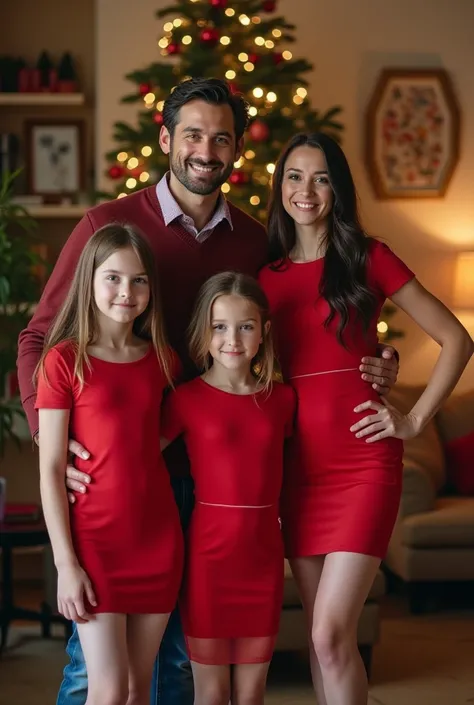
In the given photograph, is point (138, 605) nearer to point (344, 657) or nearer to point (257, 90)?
point (344, 657)

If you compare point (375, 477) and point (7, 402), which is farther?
point (7, 402)

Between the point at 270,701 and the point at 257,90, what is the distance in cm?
267

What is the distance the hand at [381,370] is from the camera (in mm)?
2559

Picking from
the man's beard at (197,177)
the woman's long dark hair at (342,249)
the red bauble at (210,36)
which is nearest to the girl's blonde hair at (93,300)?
the man's beard at (197,177)

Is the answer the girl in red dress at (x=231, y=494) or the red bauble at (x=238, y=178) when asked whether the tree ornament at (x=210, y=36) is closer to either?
the red bauble at (x=238, y=178)

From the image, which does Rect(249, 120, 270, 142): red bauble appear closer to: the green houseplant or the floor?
the green houseplant

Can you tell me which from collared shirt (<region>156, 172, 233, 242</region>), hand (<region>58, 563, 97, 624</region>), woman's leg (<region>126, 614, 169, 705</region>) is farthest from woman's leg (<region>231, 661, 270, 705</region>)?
collared shirt (<region>156, 172, 233, 242</region>)

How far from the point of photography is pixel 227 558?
8.01ft

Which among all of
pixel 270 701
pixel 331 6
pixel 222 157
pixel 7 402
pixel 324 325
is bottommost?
pixel 270 701

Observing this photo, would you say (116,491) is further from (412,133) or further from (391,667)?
(412,133)

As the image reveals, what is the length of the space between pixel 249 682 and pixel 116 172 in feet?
10.1

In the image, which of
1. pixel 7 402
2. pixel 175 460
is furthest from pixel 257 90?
pixel 175 460

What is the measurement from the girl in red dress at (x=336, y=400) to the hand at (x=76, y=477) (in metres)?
0.52

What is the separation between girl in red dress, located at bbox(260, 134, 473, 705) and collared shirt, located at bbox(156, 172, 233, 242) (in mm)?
159
